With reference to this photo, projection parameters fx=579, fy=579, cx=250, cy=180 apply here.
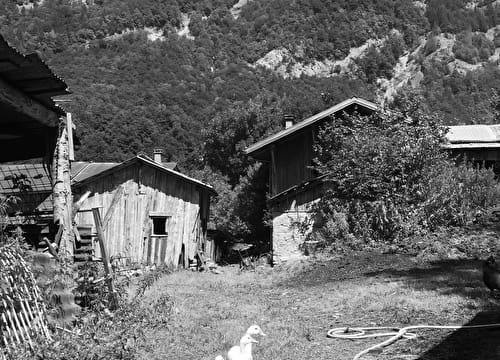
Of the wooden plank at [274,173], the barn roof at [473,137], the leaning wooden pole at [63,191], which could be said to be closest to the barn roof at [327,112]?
the wooden plank at [274,173]

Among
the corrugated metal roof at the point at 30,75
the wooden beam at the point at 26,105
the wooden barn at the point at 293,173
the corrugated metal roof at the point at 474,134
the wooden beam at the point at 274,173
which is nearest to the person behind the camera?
the corrugated metal roof at the point at 30,75

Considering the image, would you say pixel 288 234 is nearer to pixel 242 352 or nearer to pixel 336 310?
pixel 336 310

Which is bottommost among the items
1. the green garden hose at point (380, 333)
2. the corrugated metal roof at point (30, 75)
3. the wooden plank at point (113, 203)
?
the green garden hose at point (380, 333)

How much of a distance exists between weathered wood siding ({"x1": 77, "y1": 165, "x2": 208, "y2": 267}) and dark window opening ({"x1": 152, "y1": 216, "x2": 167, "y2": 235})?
0.63 ft

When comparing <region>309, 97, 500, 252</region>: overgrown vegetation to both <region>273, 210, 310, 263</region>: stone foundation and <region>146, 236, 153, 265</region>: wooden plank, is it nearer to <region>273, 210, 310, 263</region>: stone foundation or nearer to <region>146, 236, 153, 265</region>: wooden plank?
<region>273, 210, 310, 263</region>: stone foundation

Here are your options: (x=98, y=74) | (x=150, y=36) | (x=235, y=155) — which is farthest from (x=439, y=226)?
(x=150, y=36)

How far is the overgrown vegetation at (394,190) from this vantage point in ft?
60.4

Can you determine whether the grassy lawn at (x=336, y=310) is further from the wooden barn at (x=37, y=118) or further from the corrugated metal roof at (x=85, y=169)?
the corrugated metal roof at (x=85, y=169)

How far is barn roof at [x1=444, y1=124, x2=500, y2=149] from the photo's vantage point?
899 inches

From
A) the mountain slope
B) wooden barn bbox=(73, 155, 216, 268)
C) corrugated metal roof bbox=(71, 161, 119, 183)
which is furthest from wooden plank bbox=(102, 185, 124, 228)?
the mountain slope

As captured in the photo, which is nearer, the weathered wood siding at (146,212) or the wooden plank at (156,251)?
the weathered wood siding at (146,212)

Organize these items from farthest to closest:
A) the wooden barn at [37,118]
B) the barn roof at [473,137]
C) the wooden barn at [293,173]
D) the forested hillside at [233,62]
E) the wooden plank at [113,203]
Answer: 1. the forested hillside at [233,62]
2. the barn roof at [473,137]
3. the wooden plank at [113,203]
4. the wooden barn at [293,173]
5. the wooden barn at [37,118]

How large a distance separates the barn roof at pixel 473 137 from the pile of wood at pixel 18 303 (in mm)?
17756

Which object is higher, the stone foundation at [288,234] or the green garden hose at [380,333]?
the stone foundation at [288,234]
